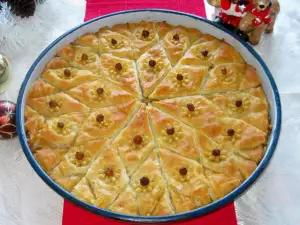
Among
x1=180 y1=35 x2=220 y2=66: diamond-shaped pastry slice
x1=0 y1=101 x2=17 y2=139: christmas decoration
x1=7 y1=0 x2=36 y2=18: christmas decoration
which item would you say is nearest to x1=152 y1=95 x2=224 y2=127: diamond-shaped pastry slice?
x1=180 y1=35 x2=220 y2=66: diamond-shaped pastry slice

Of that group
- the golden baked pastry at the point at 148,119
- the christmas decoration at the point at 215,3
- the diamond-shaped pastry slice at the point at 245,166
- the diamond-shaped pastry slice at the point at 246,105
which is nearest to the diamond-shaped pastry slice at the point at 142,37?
the golden baked pastry at the point at 148,119

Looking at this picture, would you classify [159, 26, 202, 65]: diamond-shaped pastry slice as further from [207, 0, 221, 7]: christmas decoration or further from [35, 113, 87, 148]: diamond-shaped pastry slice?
[35, 113, 87, 148]: diamond-shaped pastry slice

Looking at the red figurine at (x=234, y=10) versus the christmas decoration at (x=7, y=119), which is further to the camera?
the red figurine at (x=234, y=10)

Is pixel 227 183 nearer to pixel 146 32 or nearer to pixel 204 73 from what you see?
pixel 204 73

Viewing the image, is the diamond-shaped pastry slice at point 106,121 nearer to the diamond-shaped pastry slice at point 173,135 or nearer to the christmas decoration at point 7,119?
the diamond-shaped pastry slice at point 173,135

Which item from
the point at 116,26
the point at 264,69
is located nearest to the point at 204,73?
the point at 264,69

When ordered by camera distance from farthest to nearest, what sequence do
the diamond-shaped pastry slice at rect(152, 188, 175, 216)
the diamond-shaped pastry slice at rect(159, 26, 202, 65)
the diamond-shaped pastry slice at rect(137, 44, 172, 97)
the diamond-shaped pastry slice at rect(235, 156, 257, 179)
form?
1. the diamond-shaped pastry slice at rect(159, 26, 202, 65)
2. the diamond-shaped pastry slice at rect(137, 44, 172, 97)
3. the diamond-shaped pastry slice at rect(235, 156, 257, 179)
4. the diamond-shaped pastry slice at rect(152, 188, 175, 216)
